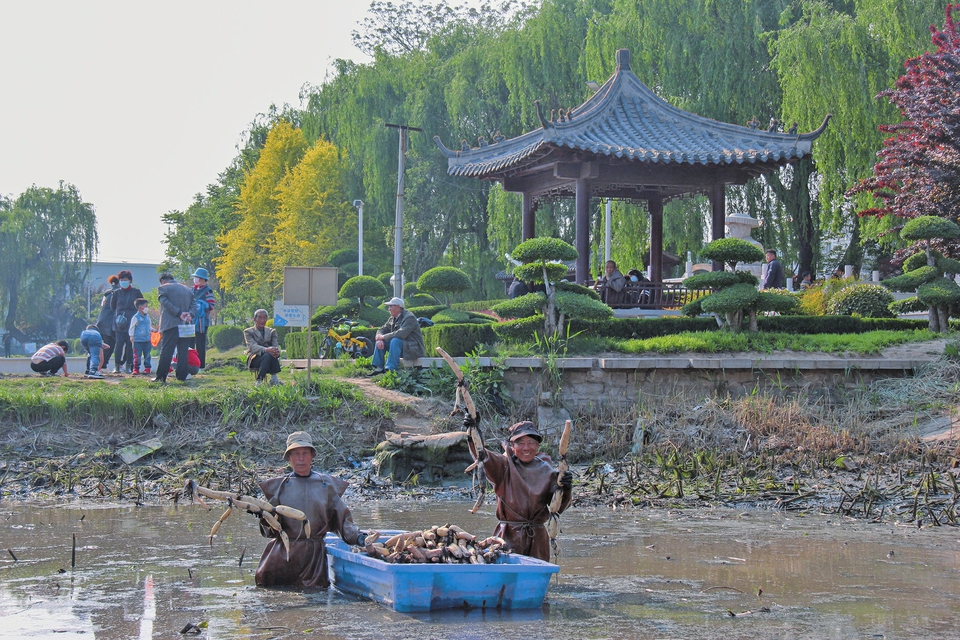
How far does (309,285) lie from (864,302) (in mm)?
9688

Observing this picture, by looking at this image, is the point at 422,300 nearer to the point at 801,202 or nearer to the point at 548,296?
the point at 801,202

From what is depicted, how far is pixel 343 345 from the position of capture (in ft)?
74.3

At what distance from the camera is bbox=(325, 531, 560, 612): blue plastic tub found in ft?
22.0

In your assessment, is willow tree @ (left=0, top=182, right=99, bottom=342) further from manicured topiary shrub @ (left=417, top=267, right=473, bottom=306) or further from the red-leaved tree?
the red-leaved tree

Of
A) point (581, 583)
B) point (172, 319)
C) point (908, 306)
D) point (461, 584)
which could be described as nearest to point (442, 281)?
point (172, 319)

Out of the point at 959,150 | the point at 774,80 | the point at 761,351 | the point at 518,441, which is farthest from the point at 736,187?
the point at 518,441

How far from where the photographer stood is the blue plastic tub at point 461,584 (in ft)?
22.0

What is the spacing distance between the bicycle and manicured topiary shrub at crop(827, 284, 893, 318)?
886cm

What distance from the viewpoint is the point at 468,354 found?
1642cm

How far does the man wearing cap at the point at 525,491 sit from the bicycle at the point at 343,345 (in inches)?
561

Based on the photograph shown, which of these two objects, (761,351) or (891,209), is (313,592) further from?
(891,209)

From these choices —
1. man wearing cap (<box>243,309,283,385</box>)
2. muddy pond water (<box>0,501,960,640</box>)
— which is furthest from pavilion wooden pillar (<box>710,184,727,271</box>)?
muddy pond water (<box>0,501,960,640</box>)

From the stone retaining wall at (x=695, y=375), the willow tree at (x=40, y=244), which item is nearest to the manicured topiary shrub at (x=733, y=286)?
the stone retaining wall at (x=695, y=375)

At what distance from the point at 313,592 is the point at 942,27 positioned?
1915cm
